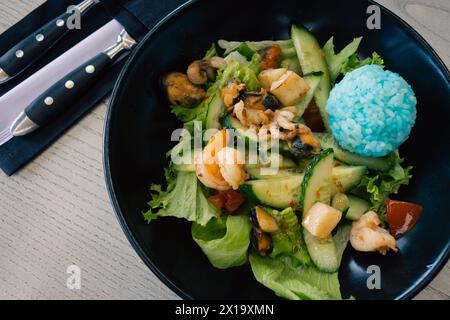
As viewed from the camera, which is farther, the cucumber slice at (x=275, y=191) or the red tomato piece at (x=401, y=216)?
the red tomato piece at (x=401, y=216)

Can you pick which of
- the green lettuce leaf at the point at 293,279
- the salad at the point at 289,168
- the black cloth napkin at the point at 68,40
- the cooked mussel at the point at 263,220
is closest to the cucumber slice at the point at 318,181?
the salad at the point at 289,168

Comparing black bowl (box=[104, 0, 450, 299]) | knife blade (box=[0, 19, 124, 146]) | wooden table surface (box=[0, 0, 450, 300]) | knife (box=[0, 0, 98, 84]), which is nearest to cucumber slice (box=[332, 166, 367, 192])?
black bowl (box=[104, 0, 450, 299])

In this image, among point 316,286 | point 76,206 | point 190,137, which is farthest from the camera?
point 76,206

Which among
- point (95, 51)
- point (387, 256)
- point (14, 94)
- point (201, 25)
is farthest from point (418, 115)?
point (14, 94)

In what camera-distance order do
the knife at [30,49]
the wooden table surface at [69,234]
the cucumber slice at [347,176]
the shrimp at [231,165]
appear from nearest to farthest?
the shrimp at [231,165], the cucumber slice at [347,176], the wooden table surface at [69,234], the knife at [30,49]

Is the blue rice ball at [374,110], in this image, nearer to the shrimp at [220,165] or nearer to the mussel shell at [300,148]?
the mussel shell at [300,148]

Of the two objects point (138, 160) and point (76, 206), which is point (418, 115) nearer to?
point (138, 160)
